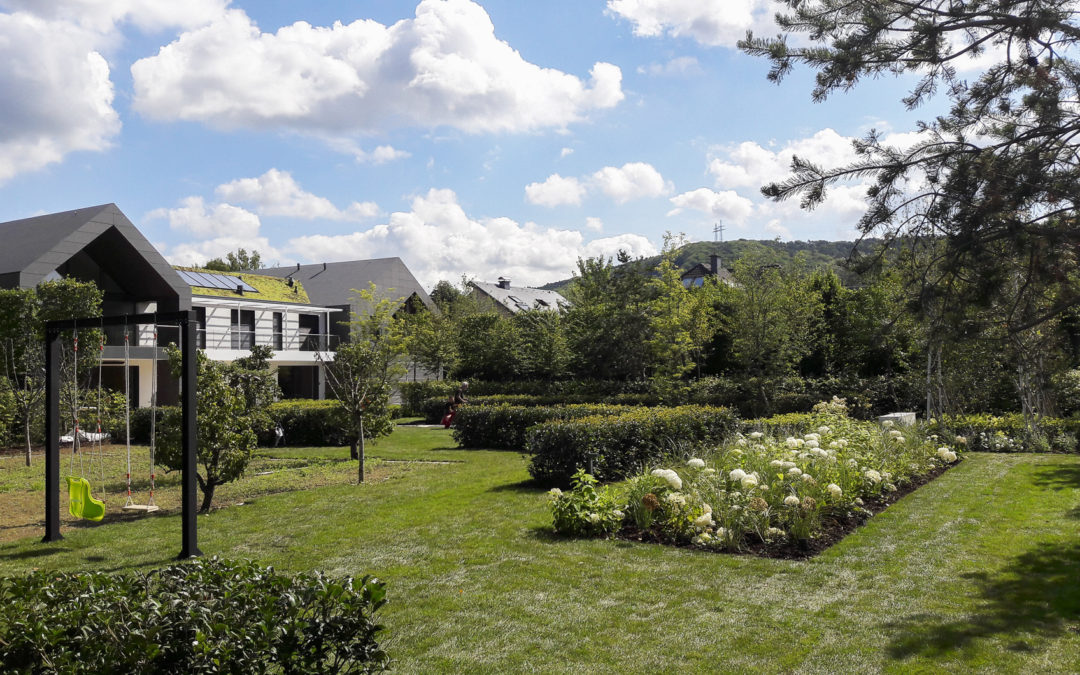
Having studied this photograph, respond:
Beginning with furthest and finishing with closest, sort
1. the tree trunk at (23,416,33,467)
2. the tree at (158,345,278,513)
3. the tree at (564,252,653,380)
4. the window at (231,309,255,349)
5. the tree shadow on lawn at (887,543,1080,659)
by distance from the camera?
the window at (231,309,255,349)
the tree at (564,252,653,380)
the tree trunk at (23,416,33,467)
the tree at (158,345,278,513)
the tree shadow on lawn at (887,543,1080,659)

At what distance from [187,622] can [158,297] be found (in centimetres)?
2269

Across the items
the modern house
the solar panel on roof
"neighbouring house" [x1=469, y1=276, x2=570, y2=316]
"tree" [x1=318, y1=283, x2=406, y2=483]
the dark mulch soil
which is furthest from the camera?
"neighbouring house" [x1=469, y1=276, x2=570, y2=316]

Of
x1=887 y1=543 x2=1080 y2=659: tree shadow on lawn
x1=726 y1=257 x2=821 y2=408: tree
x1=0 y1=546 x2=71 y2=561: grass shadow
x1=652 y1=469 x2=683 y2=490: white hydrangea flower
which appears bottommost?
x1=887 y1=543 x2=1080 y2=659: tree shadow on lawn

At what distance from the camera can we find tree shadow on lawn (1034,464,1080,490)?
9766 millimetres

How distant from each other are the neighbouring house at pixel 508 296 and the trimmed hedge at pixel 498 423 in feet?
91.5

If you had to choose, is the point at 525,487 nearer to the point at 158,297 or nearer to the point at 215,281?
the point at 158,297

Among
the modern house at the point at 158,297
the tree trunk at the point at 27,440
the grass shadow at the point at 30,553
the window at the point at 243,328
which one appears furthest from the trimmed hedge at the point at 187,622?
the window at the point at 243,328

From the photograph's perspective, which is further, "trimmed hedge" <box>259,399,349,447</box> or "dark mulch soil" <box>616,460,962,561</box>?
"trimmed hedge" <box>259,399,349,447</box>

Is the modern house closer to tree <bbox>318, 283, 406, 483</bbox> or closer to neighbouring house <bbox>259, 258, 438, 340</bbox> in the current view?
neighbouring house <bbox>259, 258, 438, 340</bbox>

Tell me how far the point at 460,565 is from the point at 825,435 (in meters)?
6.31

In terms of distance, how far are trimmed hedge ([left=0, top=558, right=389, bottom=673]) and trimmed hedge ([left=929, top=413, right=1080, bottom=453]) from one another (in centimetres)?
1274

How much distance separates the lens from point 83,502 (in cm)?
674

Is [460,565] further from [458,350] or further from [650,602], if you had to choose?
[458,350]

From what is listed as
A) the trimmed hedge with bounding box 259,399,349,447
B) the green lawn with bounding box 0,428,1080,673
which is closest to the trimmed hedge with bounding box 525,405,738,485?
the green lawn with bounding box 0,428,1080,673
